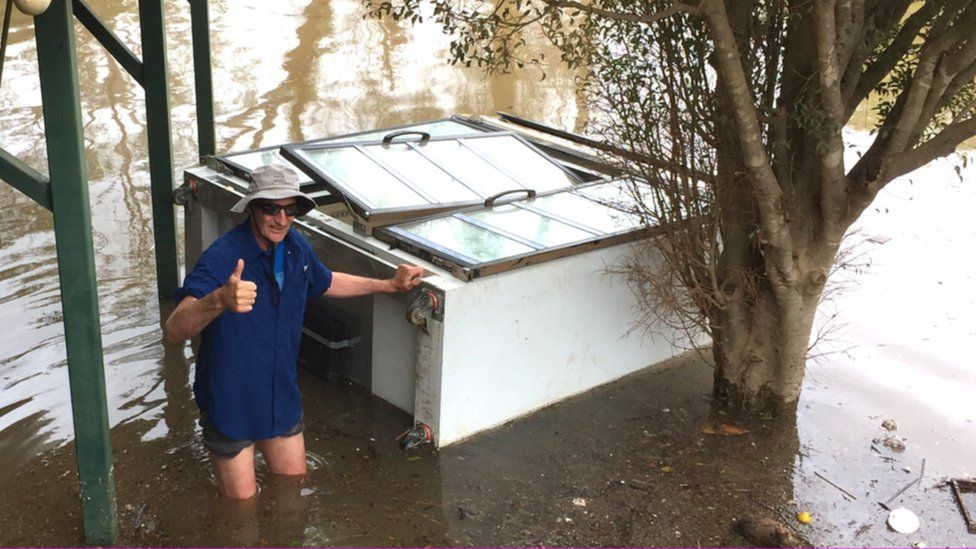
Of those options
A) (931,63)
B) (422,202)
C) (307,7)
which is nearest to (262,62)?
(307,7)

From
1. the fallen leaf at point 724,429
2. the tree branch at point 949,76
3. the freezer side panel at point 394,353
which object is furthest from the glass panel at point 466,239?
the tree branch at point 949,76

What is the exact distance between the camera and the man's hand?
561 centimetres

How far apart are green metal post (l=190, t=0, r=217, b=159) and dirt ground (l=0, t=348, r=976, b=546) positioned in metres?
2.12

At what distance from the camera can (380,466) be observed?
5.74 meters

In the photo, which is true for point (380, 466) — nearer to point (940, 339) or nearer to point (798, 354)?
point (798, 354)

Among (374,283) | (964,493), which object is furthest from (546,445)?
(964,493)

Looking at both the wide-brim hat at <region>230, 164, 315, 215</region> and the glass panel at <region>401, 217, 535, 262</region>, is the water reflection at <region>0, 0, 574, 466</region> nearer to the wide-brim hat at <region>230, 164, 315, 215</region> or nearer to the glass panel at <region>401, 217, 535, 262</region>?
the glass panel at <region>401, 217, 535, 262</region>

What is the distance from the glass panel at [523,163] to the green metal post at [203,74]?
1857 mm

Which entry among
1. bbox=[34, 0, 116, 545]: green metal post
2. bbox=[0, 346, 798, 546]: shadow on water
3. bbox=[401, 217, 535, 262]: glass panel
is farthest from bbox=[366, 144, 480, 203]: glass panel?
bbox=[34, 0, 116, 545]: green metal post

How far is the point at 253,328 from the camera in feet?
16.0

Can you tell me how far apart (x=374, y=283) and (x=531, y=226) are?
49.9 inches

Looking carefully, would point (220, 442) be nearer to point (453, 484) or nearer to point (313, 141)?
point (453, 484)

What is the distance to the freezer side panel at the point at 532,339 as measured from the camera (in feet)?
19.0

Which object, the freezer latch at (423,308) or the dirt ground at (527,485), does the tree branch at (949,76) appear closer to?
the dirt ground at (527,485)
